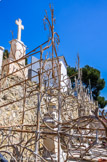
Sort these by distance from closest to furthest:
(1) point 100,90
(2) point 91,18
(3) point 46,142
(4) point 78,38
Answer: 1. (3) point 46,142
2. (2) point 91,18
3. (4) point 78,38
4. (1) point 100,90

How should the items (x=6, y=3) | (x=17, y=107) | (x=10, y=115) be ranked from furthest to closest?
(x=17, y=107) → (x=10, y=115) → (x=6, y=3)

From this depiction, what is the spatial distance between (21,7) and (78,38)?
2286 millimetres

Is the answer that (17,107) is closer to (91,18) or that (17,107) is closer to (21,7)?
(21,7)

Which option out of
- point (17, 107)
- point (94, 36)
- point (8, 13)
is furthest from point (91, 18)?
point (17, 107)

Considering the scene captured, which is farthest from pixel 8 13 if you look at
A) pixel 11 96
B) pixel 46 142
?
pixel 46 142

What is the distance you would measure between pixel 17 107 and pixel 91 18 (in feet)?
11.6

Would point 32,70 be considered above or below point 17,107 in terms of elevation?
above

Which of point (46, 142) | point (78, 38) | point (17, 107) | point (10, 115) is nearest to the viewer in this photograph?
point (46, 142)

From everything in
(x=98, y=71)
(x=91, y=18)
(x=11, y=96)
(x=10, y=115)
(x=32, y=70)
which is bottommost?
(x=10, y=115)

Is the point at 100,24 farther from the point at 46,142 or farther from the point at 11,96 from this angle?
the point at 46,142

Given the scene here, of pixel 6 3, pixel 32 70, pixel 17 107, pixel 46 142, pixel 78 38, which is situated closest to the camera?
pixel 6 3

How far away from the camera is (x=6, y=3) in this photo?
295 centimetres

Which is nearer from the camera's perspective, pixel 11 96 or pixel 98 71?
pixel 11 96

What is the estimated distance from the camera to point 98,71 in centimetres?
1858
